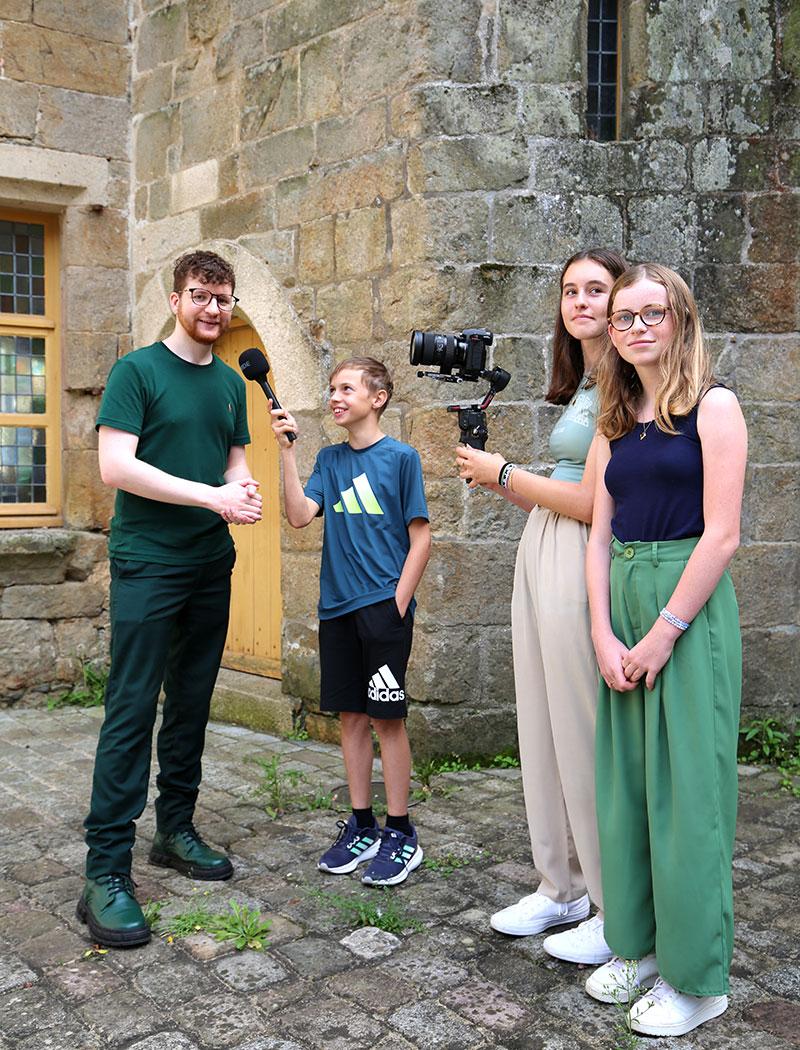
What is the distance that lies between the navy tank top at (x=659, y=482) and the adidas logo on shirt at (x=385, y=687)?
114 centimetres

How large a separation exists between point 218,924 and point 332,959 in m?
0.41

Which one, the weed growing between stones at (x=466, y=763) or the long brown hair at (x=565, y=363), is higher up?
the long brown hair at (x=565, y=363)

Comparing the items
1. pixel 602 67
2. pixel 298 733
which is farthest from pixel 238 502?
pixel 602 67

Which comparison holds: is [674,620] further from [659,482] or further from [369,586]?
[369,586]

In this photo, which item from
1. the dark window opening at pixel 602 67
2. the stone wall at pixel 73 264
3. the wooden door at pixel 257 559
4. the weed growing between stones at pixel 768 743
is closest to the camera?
the weed growing between stones at pixel 768 743

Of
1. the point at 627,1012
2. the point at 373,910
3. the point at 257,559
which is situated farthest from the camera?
the point at 257,559

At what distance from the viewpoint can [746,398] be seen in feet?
16.9

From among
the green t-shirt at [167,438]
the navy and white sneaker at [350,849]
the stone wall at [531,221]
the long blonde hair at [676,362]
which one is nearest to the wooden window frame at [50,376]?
the stone wall at [531,221]

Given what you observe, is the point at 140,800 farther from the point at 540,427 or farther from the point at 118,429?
the point at 540,427

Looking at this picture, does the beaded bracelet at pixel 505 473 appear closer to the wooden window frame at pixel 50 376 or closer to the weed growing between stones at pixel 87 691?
the weed growing between stones at pixel 87 691

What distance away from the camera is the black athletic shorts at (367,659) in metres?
3.67

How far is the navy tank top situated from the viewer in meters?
2.66

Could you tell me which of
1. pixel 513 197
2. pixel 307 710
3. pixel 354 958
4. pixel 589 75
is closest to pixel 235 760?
pixel 307 710

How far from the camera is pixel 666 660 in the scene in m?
2.66
